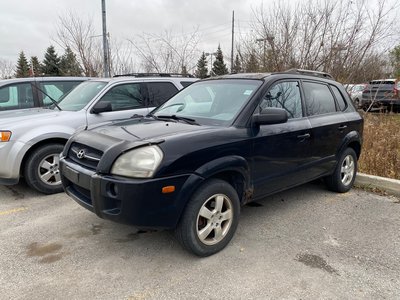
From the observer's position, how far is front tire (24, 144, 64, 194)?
4809mm

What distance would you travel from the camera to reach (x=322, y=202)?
15.3ft

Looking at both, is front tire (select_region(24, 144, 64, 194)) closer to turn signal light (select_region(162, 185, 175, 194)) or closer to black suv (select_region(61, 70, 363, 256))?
black suv (select_region(61, 70, 363, 256))

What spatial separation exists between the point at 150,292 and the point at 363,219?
9.17 feet

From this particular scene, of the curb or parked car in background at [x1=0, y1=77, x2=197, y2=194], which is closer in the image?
parked car in background at [x1=0, y1=77, x2=197, y2=194]

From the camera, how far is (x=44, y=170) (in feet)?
16.3

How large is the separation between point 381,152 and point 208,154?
171 inches

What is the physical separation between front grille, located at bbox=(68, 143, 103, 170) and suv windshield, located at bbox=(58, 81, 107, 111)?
2.16 m

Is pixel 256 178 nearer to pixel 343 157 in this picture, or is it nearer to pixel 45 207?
pixel 343 157

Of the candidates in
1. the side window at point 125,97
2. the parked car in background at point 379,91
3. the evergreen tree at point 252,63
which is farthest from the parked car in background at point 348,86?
the side window at point 125,97

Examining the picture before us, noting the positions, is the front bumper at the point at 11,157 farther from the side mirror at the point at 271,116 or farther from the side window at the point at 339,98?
the side window at the point at 339,98

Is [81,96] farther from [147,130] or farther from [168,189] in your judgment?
[168,189]

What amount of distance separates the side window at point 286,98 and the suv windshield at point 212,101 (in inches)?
7.3

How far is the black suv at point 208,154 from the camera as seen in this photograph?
2811mm

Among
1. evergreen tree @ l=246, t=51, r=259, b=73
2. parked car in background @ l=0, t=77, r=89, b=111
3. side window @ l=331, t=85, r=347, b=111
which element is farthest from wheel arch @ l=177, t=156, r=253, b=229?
evergreen tree @ l=246, t=51, r=259, b=73
